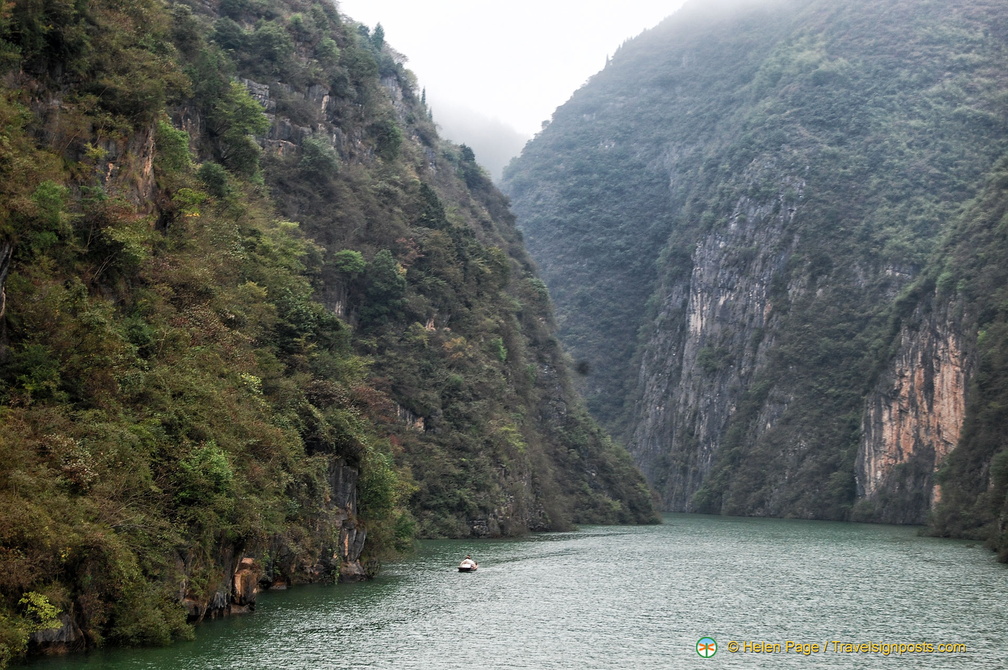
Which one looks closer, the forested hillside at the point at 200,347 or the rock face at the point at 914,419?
the forested hillside at the point at 200,347

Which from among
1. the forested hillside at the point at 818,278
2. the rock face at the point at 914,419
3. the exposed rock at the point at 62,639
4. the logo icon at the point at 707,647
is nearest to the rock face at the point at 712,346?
the forested hillside at the point at 818,278

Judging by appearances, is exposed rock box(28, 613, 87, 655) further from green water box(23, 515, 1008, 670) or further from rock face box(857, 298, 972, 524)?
rock face box(857, 298, 972, 524)

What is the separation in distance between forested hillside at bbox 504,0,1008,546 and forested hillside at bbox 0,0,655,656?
1607 inches

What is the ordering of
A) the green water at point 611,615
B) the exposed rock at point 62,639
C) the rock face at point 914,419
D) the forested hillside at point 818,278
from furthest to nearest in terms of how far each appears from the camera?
the forested hillside at point 818,278 < the rock face at point 914,419 < the green water at point 611,615 < the exposed rock at point 62,639

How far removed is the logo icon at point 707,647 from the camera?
25.3 meters

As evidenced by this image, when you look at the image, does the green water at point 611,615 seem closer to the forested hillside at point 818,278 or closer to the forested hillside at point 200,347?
the forested hillside at point 200,347

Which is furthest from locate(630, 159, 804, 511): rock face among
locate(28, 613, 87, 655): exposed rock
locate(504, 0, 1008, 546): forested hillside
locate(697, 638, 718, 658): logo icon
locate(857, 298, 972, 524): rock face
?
locate(28, 613, 87, 655): exposed rock

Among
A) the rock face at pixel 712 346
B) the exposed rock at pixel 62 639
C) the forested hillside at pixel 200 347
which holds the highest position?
the rock face at pixel 712 346

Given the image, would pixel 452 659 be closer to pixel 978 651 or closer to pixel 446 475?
pixel 978 651

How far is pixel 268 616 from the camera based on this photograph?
29.1m

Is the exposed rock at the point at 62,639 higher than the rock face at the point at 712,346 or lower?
lower

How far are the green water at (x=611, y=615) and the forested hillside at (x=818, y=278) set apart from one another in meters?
38.6

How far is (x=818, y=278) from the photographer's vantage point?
137m

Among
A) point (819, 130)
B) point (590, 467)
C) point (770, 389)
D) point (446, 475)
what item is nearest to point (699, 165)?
point (819, 130)
